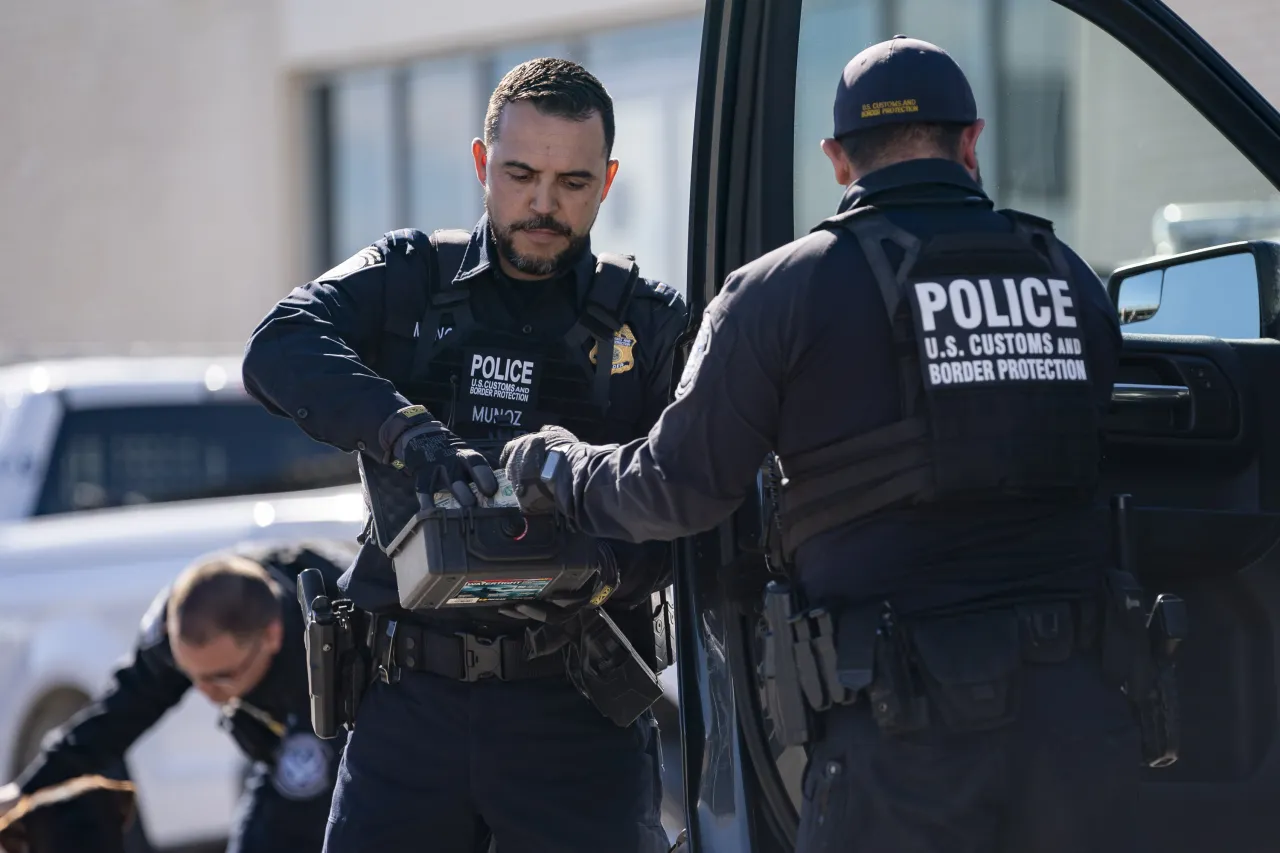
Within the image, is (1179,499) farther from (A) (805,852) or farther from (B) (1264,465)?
(A) (805,852)

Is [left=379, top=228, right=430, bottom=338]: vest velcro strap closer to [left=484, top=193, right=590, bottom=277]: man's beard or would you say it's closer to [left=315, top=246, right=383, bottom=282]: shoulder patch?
[left=315, top=246, right=383, bottom=282]: shoulder patch

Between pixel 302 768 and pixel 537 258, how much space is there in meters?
1.29

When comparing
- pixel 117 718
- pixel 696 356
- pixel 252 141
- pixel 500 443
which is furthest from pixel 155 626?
pixel 252 141

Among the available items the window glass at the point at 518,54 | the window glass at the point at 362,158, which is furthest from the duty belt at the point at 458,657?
the window glass at the point at 362,158

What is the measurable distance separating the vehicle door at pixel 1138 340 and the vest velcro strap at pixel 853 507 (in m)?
0.20

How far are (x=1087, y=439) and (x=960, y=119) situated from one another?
1.60ft

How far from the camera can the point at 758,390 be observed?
90.3 inches

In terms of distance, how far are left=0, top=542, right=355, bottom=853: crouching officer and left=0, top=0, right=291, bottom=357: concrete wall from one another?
9.36 meters

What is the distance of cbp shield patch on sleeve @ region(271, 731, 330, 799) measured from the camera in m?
3.49

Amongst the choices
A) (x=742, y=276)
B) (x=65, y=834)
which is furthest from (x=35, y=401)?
(x=742, y=276)

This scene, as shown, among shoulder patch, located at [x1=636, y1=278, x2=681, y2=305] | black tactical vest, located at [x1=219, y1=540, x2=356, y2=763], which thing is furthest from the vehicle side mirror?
black tactical vest, located at [x1=219, y1=540, x2=356, y2=763]

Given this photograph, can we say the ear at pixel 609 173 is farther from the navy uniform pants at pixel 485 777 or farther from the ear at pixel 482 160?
the navy uniform pants at pixel 485 777

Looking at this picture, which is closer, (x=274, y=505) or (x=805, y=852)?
(x=805, y=852)

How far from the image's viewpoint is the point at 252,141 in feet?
42.1
